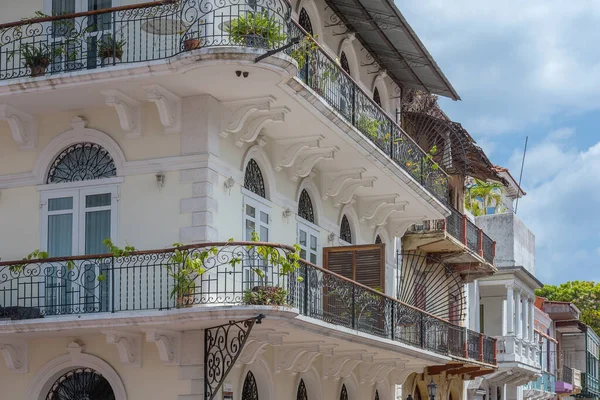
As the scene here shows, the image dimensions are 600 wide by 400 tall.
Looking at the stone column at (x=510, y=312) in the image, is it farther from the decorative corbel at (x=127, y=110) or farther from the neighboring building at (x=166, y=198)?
the decorative corbel at (x=127, y=110)

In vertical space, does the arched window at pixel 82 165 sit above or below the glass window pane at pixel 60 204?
above

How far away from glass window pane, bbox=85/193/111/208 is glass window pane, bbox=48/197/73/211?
30 centimetres

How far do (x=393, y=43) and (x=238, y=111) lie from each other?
28.9ft

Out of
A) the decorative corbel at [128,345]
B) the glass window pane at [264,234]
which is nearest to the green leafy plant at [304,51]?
the glass window pane at [264,234]

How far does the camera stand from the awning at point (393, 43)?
26.2m

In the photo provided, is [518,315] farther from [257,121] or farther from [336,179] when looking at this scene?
[257,121]

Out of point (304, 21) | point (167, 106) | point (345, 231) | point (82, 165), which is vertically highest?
point (304, 21)

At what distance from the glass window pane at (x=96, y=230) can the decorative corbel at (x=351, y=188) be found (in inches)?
249

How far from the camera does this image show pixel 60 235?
68.7 feet

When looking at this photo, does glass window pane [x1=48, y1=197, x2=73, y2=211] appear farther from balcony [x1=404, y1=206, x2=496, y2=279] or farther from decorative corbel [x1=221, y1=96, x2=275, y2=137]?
balcony [x1=404, y1=206, x2=496, y2=279]

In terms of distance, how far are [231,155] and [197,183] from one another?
1.15m

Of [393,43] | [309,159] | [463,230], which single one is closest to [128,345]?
[309,159]

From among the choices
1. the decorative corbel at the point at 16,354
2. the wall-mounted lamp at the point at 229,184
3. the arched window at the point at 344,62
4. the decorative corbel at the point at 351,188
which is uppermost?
the arched window at the point at 344,62

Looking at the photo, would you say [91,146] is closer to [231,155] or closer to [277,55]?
[231,155]
